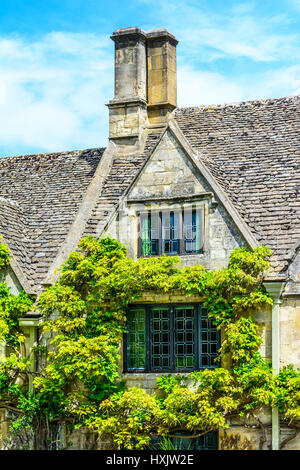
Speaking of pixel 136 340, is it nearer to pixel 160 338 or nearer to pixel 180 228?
pixel 160 338

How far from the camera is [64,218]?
2014cm

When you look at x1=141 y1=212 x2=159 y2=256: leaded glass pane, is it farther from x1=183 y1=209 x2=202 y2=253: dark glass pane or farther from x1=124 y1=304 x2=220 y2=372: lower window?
x1=124 y1=304 x2=220 y2=372: lower window

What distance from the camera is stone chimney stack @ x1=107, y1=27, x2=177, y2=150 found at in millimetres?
21250

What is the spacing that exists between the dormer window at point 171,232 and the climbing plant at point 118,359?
471 millimetres

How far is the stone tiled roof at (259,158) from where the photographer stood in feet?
57.0

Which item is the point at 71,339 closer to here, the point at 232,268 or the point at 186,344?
the point at 186,344

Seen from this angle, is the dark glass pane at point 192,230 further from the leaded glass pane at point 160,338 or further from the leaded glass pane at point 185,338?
the leaded glass pane at point 160,338

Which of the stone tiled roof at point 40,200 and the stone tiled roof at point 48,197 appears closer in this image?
the stone tiled roof at point 48,197

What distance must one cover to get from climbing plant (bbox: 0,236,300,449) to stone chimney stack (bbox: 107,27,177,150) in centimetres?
451

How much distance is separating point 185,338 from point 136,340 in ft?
3.71

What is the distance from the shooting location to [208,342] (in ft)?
55.8

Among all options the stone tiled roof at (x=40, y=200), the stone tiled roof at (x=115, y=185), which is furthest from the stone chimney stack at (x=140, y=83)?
the stone tiled roof at (x=40, y=200)

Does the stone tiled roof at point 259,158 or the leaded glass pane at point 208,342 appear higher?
the stone tiled roof at point 259,158

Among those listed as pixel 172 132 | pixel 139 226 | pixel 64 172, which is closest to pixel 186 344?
pixel 139 226
